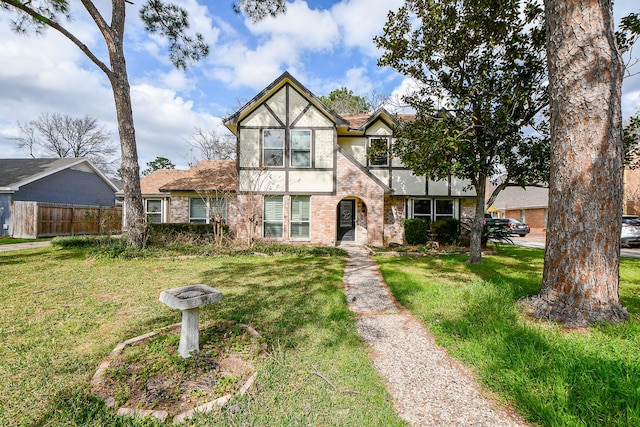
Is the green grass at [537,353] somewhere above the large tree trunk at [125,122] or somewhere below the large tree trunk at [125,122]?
below

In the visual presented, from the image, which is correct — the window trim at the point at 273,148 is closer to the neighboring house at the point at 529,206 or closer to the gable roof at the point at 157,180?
the gable roof at the point at 157,180

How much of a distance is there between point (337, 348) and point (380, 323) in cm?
123

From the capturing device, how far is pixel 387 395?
8.52 ft

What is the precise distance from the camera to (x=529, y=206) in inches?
1123

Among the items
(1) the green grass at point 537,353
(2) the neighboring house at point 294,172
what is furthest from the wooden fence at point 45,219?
(1) the green grass at point 537,353

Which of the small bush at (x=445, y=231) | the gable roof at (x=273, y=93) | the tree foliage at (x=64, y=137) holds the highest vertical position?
the tree foliage at (x=64, y=137)

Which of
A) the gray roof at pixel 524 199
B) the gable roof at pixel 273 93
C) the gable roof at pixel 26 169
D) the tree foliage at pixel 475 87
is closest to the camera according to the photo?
the tree foliage at pixel 475 87

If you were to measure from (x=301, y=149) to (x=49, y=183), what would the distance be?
19.9 metres

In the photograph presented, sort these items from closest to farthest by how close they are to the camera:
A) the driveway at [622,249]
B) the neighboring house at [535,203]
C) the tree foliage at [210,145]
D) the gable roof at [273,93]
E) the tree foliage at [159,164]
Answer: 1. the driveway at [622,249]
2. the gable roof at [273,93]
3. the neighboring house at [535,203]
4. the tree foliage at [210,145]
5. the tree foliage at [159,164]

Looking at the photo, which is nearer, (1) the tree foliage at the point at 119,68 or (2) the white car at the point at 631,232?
(1) the tree foliage at the point at 119,68

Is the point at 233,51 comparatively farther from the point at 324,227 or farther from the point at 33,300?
the point at 33,300

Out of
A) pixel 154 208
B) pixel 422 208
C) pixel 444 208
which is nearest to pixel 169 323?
pixel 422 208

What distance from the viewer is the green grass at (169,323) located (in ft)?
7.64

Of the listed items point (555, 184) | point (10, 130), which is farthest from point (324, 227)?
point (10, 130)
